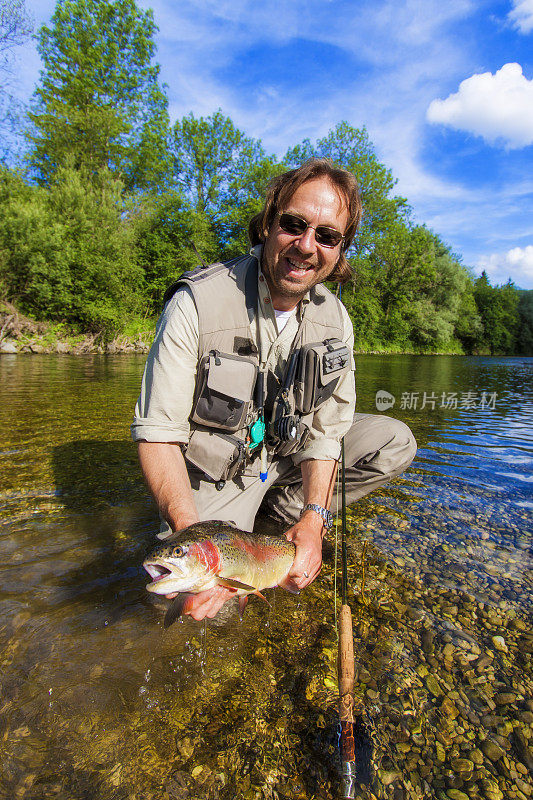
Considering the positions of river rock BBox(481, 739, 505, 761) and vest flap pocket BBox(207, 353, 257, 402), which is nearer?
river rock BBox(481, 739, 505, 761)

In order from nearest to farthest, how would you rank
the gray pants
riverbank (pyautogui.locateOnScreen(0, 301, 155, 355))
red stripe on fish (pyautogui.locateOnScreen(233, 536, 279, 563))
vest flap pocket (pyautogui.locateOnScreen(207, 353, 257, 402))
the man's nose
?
red stripe on fish (pyautogui.locateOnScreen(233, 536, 279, 563))
vest flap pocket (pyautogui.locateOnScreen(207, 353, 257, 402))
the man's nose
the gray pants
riverbank (pyautogui.locateOnScreen(0, 301, 155, 355))

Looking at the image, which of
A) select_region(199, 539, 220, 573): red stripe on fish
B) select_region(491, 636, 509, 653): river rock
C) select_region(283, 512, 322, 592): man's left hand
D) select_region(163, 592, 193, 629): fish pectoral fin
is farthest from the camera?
select_region(491, 636, 509, 653): river rock

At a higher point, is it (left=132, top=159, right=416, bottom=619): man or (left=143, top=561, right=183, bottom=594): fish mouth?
(left=132, top=159, right=416, bottom=619): man

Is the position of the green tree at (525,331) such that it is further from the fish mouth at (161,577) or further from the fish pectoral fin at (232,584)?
the fish mouth at (161,577)

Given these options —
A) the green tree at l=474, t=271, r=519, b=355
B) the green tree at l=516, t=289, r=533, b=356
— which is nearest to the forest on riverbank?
the green tree at l=474, t=271, r=519, b=355

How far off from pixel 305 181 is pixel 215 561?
246cm

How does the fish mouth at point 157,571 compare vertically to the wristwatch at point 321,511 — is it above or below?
above

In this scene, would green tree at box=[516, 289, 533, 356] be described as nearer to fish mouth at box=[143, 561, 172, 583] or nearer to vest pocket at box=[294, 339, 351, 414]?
vest pocket at box=[294, 339, 351, 414]

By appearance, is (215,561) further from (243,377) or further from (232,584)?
(243,377)

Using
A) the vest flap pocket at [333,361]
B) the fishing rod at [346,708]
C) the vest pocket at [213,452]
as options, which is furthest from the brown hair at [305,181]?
the fishing rod at [346,708]

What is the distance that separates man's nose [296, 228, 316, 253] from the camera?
112 inches

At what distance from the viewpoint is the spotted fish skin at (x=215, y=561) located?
161cm

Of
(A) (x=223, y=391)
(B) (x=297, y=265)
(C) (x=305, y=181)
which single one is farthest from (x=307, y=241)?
(A) (x=223, y=391)

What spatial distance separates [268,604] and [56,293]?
2710 cm
